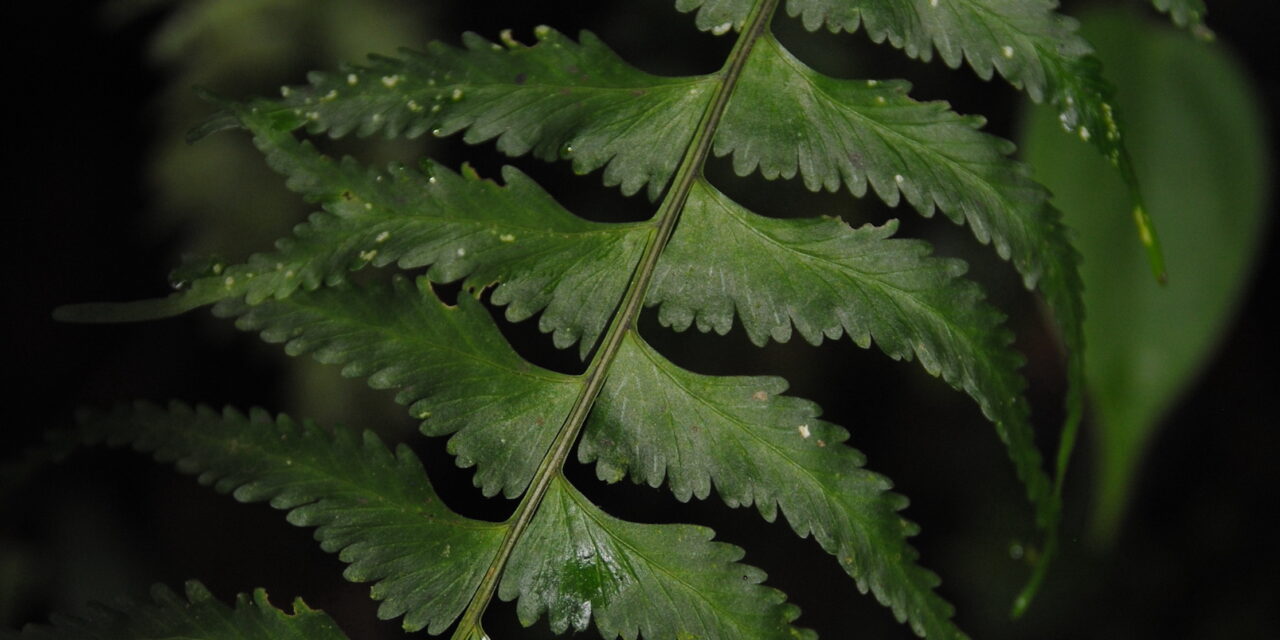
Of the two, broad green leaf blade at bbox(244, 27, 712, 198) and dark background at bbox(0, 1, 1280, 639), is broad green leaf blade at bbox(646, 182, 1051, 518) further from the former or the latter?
dark background at bbox(0, 1, 1280, 639)

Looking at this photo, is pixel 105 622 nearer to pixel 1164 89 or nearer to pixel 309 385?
pixel 309 385

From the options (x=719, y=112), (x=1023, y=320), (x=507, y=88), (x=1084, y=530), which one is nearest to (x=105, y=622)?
(x=507, y=88)

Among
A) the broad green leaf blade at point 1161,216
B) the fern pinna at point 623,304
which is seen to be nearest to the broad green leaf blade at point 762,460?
the fern pinna at point 623,304

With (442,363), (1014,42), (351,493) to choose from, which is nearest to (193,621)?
(351,493)

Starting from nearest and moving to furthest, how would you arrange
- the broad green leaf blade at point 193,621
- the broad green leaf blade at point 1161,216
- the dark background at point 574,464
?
the broad green leaf blade at point 193,621
the broad green leaf blade at point 1161,216
the dark background at point 574,464

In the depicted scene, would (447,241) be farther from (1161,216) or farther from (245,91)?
(1161,216)

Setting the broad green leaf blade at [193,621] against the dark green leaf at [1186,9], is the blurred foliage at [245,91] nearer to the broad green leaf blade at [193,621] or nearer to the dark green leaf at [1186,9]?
the broad green leaf blade at [193,621]

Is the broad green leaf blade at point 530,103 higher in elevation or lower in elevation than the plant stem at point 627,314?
higher
